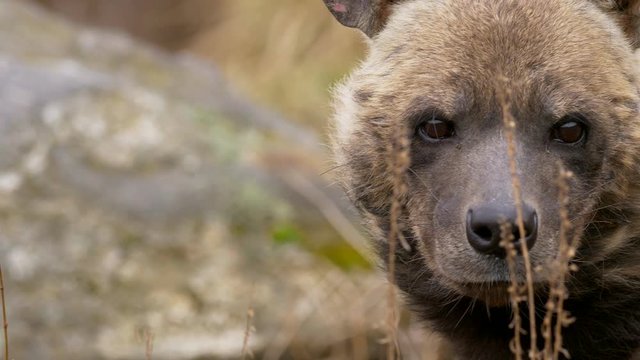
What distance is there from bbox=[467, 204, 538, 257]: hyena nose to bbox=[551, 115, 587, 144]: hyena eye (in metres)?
0.40

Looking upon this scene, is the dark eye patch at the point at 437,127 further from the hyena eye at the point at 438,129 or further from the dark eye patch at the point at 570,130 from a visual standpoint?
the dark eye patch at the point at 570,130

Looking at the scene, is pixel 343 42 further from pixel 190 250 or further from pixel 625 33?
pixel 625 33

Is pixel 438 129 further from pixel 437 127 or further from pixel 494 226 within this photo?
pixel 494 226

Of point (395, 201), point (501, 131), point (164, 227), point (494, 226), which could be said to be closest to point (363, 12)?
point (501, 131)

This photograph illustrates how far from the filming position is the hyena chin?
434cm

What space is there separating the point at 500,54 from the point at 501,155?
0.38 m

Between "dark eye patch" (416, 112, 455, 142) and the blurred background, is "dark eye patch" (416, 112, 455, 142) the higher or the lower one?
A: the higher one

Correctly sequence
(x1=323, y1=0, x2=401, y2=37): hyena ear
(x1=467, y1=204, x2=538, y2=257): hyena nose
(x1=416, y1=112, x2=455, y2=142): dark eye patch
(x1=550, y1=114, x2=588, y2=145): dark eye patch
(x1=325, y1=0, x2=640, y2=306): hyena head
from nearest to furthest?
(x1=467, y1=204, x2=538, y2=257): hyena nose, (x1=325, y1=0, x2=640, y2=306): hyena head, (x1=550, y1=114, x2=588, y2=145): dark eye patch, (x1=416, y1=112, x2=455, y2=142): dark eye patch, (x1=323, y1=0, x2=401, y2=37): hyena ear

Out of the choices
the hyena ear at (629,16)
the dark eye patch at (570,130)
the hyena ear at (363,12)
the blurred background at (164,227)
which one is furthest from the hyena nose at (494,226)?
the blurred background at (164,227)

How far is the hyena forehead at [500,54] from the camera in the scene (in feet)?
14.7

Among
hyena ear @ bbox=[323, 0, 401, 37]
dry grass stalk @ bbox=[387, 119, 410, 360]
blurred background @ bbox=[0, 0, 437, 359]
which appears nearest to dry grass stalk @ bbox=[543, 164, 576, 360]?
dry grass stalk @ bbox=[387, 119, 410, 360]

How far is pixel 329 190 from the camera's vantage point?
7613mm

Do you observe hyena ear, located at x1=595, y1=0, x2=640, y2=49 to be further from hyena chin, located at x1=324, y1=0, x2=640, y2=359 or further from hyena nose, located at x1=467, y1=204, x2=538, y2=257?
hyena nose, located at x1=467, y1=204, x2=538, y2=257

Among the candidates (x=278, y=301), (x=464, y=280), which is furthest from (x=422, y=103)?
(x=278, y=301)
